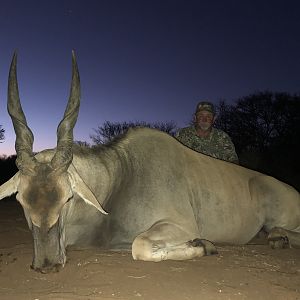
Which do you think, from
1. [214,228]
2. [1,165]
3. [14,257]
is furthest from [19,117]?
[1,165]

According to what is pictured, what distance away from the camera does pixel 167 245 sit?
9.90ft

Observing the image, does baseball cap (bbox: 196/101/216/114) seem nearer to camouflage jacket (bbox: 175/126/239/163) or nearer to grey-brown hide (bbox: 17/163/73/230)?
camouflage jacket (bbox: 175/126/239/163)

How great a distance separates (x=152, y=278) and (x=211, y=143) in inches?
125

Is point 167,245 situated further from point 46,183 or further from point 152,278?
point 46,183

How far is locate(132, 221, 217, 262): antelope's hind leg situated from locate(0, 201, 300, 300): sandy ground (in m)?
0.07

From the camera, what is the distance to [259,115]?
16688mm

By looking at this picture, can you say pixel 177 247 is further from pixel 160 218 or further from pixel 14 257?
pixel 14 257

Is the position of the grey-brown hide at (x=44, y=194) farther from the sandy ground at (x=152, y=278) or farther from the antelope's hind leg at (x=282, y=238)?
the antelope's hind leg at (x=282, y=238)

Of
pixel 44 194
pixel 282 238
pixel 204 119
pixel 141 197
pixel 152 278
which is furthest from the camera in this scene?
pixel 204 119

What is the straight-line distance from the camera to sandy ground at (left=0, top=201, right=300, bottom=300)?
2.27 m

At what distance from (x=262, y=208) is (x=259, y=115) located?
13.0 m

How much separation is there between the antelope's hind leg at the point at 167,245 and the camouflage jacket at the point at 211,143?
2.26 metres

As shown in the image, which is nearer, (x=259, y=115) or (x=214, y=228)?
(x=214, y=228)

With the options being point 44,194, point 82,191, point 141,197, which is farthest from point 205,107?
point 44,194
